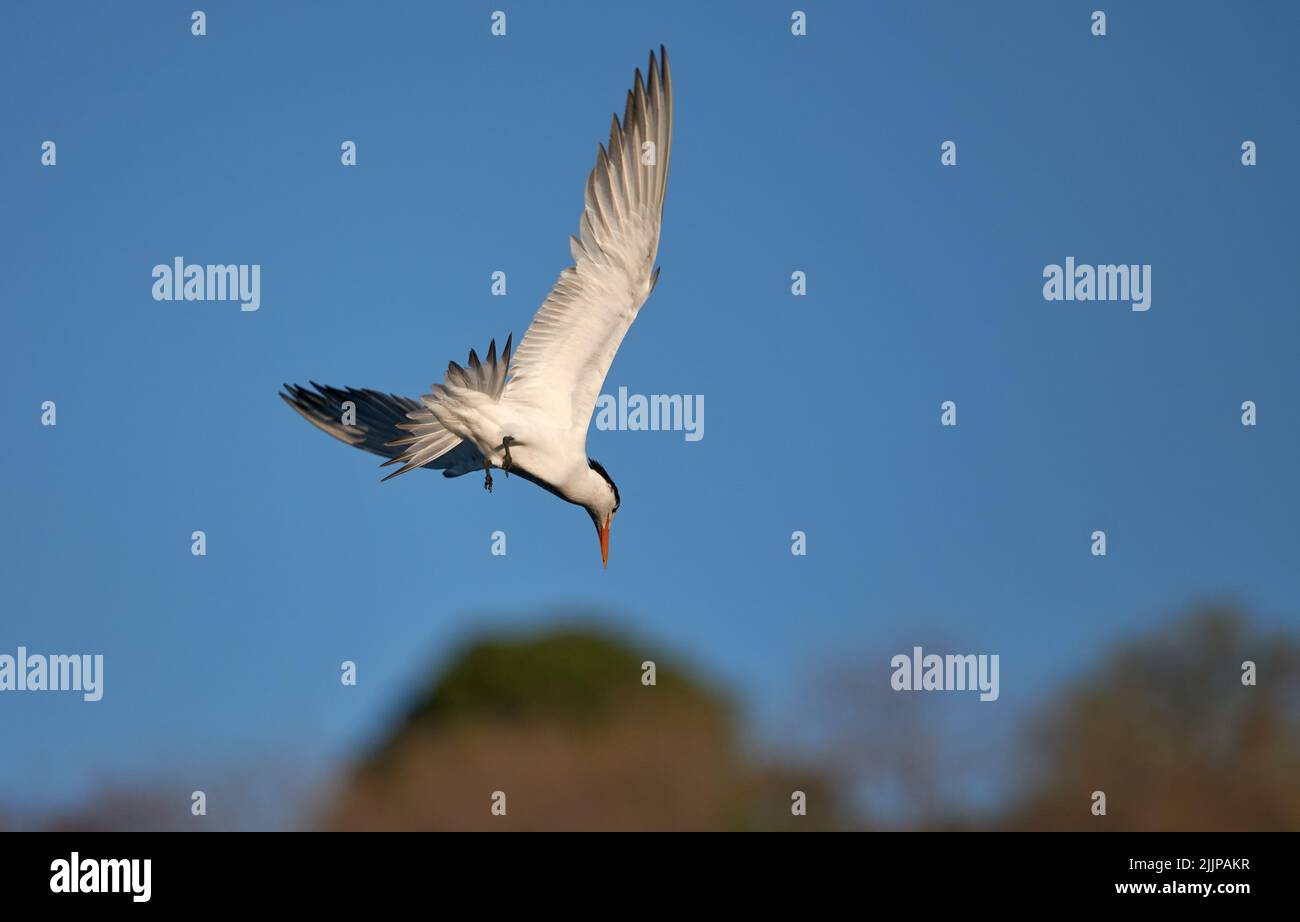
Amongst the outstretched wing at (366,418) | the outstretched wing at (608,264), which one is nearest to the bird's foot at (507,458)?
the outstretched wing at (608,264)

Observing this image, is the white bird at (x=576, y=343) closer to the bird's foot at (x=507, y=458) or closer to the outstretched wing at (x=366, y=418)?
the bird's foot at (x=507, y=458)

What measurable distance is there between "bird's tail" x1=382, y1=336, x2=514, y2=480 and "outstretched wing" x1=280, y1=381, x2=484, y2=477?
0.79m

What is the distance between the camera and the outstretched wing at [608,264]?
31.3ft

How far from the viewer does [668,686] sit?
32188 mm

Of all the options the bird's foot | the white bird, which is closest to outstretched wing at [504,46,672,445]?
the white bird

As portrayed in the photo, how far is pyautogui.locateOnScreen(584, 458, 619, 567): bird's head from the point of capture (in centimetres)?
1018

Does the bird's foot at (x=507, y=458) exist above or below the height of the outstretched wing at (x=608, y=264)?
below

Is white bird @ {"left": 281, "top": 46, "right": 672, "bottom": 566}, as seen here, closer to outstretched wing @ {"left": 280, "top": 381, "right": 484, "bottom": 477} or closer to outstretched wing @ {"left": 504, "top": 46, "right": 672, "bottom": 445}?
outstretched wing @ {"left": 504, "top": 46, "right": 672, "bottom": 445}

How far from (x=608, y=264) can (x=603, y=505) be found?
1.50m

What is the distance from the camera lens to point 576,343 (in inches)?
383

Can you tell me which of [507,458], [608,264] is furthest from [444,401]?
[608,264]

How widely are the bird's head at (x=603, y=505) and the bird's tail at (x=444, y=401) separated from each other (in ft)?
2.77

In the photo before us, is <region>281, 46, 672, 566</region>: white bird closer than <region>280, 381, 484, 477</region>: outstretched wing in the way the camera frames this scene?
Yes
